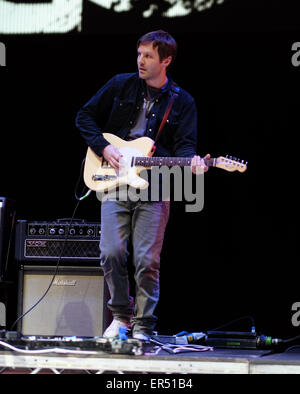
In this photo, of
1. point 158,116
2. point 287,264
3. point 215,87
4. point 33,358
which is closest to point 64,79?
point 215,87

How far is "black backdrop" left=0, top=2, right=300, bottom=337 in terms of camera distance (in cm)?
470

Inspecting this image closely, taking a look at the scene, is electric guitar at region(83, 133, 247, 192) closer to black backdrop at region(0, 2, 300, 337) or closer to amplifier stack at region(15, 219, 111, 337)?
amplifier stack at region(15, 219, 111, 337)

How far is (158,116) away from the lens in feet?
12.3

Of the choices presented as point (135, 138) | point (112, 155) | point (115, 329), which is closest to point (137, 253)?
point (115, 329)

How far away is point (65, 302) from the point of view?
4121mm

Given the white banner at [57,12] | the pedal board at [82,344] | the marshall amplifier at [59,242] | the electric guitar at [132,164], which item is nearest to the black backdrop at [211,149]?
the white banner at [57,12]

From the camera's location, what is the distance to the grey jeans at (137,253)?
11.7 feet

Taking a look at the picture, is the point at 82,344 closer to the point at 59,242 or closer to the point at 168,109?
the point at 59,242

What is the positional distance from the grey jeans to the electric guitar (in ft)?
0.41

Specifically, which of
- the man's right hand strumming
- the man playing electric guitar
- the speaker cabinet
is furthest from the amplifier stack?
the man's right hand strumming

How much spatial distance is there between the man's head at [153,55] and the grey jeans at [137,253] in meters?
0.75

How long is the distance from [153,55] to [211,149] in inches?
51.4

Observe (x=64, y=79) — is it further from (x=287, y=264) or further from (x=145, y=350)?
(x=145, y=350)

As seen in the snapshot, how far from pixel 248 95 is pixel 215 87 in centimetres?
26
